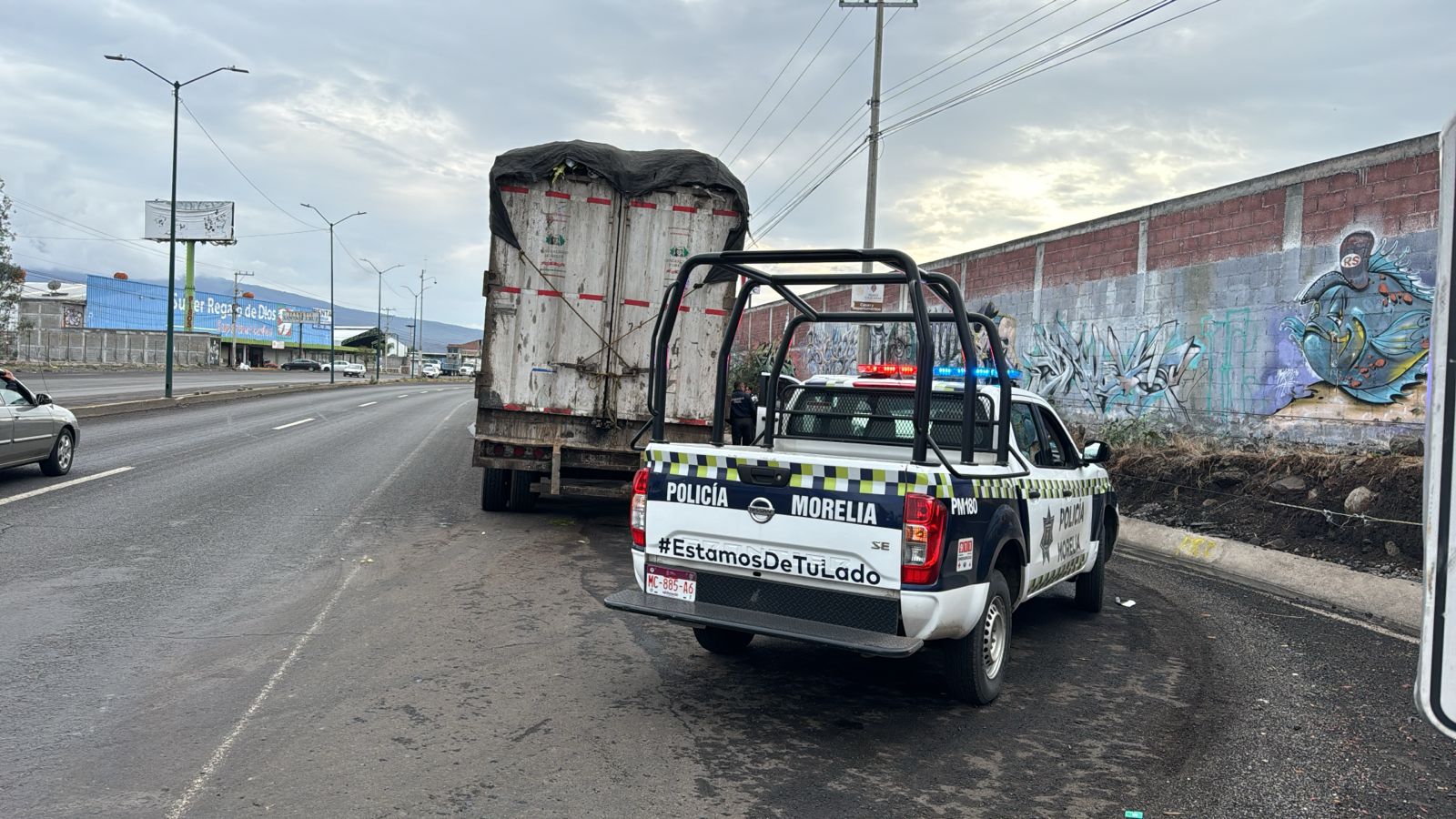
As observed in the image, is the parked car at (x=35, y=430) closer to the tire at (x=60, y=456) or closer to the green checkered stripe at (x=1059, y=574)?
the tire at (x=60, y=456)

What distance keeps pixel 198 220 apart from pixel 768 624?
11105 cm

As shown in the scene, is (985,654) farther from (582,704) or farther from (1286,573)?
(1286,573)

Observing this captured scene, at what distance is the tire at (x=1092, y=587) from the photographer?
25.1 feet

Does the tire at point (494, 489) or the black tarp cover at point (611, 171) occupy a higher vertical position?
the black tarp cover at point (611, 171)

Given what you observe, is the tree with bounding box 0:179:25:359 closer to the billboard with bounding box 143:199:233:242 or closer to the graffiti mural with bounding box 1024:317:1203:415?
the graffiti mural with bounding box 1024:317:1203:415

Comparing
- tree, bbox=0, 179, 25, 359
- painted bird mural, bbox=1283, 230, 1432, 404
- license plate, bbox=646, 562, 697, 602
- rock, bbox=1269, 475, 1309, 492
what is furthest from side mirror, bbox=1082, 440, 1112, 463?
tree, bbox=0, 179, 25, 359

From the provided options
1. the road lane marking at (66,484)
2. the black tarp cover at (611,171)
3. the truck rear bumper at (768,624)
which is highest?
the black tarp cover at (611,171)

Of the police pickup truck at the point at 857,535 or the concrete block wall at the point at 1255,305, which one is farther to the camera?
the concrete block wall at the point at 1255,305

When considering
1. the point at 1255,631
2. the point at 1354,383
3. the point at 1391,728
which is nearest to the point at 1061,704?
the point at 1391,728

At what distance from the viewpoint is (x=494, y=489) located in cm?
1142

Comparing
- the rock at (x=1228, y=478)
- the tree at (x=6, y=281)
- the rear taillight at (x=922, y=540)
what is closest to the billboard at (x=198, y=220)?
the tree at (x=6, y=281)

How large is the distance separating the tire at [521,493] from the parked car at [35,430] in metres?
5.77

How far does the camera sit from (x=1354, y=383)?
37.1 feet

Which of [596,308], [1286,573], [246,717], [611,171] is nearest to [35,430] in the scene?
[596,308]
